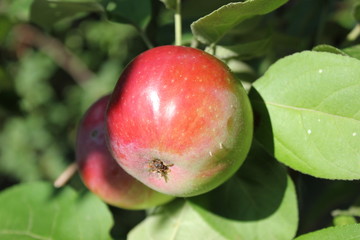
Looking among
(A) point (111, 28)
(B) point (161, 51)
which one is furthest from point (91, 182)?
(A) point (111, 28)

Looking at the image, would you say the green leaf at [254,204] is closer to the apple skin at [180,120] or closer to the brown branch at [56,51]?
the apple skin at [180,120]

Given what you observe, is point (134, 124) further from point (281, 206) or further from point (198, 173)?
point (281, 206)

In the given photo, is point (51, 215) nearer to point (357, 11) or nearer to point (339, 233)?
point (339, 233)

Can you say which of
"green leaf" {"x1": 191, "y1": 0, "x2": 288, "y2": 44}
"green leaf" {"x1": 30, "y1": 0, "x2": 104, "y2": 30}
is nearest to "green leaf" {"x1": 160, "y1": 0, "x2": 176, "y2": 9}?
"green leaf" {"x1": 191, "y1": 0, "x2": 288, "y2": 44}

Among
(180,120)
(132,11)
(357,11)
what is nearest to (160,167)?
(180,120)

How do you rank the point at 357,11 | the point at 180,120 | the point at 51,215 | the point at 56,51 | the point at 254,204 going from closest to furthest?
the point at 180,120, the point at 254,204, the point at 357,11, the point at 51,215, the point at 56,51

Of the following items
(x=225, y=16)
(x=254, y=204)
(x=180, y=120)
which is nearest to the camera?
(x=180, y=120)
